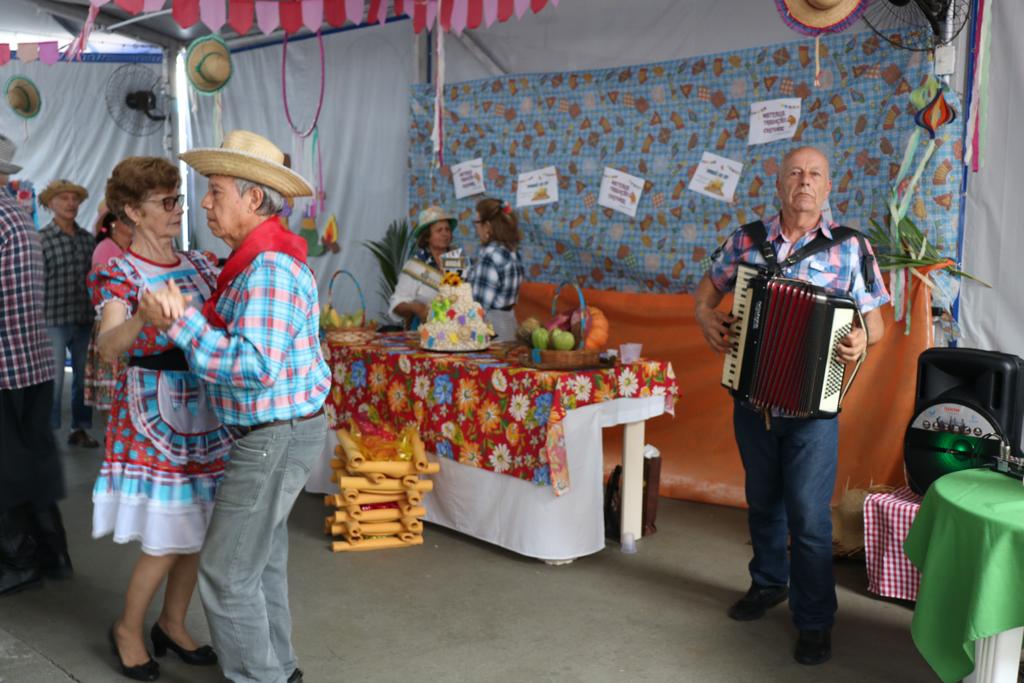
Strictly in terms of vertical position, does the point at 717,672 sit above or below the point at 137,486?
below

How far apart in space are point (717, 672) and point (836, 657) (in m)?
0.44

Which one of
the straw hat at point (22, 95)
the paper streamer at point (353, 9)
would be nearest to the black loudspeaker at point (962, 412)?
the paper streamer at point (353, 9)

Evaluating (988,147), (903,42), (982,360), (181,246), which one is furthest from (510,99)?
(181,246)

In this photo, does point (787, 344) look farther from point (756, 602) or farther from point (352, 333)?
point (352, 333)

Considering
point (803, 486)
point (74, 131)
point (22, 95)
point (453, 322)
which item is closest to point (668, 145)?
point (453, 322)

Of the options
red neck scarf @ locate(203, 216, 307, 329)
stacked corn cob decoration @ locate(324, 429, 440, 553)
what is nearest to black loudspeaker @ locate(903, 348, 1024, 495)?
stacked corn cob decoration @ locate(324, 429, 440, 553)

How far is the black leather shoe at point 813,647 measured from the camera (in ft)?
10.3

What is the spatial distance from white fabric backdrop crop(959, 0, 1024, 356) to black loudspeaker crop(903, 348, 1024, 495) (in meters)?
0.71

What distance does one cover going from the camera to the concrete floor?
3.10 meters

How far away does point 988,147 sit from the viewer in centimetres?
418

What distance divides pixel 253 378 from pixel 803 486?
1.86 m

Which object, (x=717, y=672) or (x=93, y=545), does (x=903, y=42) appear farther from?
(x=93, y=545)

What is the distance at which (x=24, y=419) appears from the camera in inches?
146

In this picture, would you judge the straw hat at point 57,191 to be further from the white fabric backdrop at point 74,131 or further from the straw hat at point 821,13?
the straw hat at point 821,13
